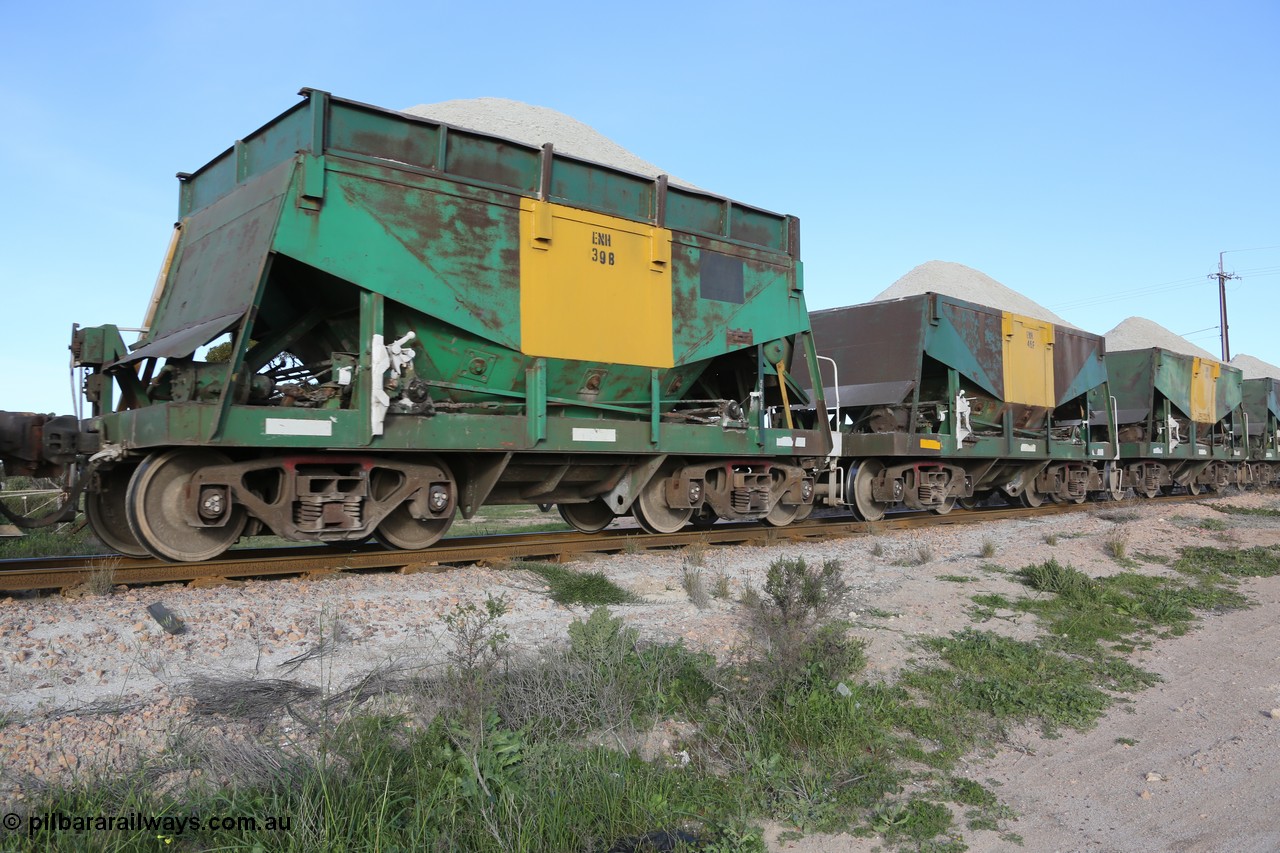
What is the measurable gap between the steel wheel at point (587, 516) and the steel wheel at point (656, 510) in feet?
2.61

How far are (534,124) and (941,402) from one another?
210ft

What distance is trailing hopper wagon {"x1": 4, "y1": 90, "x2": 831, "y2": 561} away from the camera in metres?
6.75

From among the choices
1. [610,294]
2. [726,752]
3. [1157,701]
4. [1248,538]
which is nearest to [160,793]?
[726,752]

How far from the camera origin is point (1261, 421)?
26.8 meters

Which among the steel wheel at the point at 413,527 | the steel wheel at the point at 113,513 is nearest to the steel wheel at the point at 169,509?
the steel wheel at the point at 113,513

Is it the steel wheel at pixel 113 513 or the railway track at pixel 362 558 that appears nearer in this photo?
the railway track at pixel 362 558

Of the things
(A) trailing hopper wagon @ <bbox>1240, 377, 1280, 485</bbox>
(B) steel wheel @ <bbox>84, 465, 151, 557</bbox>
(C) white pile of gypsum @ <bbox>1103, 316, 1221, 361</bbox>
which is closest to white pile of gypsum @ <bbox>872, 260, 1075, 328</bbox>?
(C) white pile of gypsum @ <bbox>1103, 316, 1221, 361</bbox>

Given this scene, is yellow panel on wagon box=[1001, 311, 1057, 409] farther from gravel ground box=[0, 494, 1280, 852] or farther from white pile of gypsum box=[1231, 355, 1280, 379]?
white pile of gypsum box=[1231, 355, 1280, 379]

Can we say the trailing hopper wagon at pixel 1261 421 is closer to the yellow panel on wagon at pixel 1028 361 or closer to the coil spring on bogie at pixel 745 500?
the yellow panel on wagon at pixel 1028 361

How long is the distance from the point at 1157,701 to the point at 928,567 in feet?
12.8

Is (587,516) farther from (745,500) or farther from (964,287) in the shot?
(964,287)

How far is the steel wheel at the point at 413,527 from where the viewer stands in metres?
7.91

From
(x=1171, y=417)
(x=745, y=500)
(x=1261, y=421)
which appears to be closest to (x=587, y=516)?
(x=745, y=500)

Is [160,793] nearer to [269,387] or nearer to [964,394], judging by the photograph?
[269,387]
